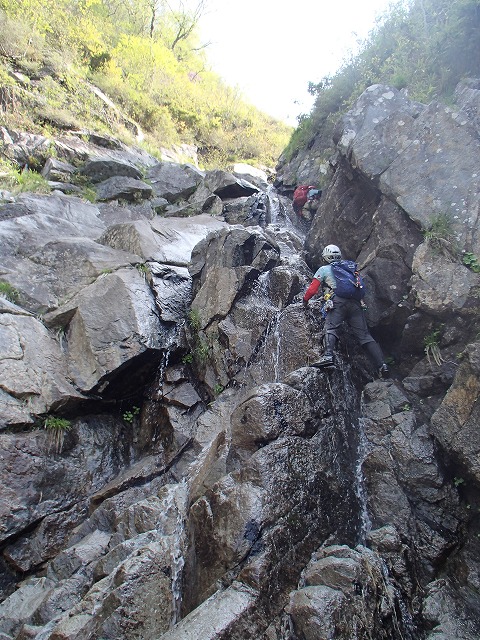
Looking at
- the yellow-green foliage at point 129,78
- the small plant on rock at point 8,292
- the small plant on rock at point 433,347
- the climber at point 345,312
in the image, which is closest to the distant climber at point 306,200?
the climber at point 345,312

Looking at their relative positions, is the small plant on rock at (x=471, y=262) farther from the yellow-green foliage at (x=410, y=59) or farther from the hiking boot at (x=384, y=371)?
the yellow-green foliage at (x=410, y=59)

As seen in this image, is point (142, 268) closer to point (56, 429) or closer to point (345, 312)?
point (56, 429)

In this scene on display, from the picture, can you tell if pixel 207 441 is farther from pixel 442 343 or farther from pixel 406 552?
pixel 442 343

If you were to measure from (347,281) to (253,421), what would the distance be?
310 cm

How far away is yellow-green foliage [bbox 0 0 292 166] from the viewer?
1638cm

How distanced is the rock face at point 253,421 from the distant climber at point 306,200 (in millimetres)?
1632

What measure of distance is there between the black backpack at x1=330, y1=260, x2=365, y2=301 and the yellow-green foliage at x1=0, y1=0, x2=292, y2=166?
44.8ft

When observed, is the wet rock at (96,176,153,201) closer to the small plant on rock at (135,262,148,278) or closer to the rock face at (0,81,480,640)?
the rock face at (0,81,480,640)

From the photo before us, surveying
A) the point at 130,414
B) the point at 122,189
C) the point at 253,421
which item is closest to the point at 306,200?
the point at 122,189

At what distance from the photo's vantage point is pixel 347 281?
716 centimetres

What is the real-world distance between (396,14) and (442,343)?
12.3m

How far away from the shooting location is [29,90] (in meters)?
15.7

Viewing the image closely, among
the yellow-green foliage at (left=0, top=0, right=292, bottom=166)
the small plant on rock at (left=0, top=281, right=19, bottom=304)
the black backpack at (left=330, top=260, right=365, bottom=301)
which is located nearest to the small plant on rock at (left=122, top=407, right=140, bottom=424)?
the small plant on rock at (left=0, top=281, right=19, bottom=304)

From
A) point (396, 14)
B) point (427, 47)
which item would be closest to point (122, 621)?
point (427, 47)
